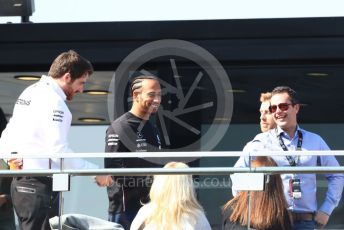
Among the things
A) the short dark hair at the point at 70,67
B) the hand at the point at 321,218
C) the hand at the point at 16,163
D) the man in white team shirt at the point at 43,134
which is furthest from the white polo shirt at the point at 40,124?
the hand at the point at 321,218

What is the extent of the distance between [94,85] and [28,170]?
194 inches

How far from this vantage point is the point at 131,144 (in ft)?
25.5

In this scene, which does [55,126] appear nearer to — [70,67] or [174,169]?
[70,67]

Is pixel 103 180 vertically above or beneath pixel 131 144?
beneath

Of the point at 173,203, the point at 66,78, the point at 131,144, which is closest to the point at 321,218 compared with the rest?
the point at 173,203

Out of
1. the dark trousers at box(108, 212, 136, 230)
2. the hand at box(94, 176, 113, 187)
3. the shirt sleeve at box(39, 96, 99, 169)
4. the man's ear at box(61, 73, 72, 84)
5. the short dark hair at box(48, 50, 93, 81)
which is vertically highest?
the short dark hair at box(48, 50, 93, 81)

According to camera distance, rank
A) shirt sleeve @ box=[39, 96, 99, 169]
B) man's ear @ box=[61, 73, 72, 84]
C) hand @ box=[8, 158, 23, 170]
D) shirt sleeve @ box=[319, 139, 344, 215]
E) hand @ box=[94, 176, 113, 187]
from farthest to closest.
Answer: man's ear @ box=[61, 73, 72, 84]
shirt sleeve @ box=[39, 96, 99, 169]
hand @ box=[8, 158, 23, 170]
hand @ box=[94, 176, 113, 187]
shirt sleeve @ box=[319, 139, 344, 215]

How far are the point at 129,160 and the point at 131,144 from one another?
1.82 ft

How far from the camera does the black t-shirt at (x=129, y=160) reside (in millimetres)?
6656

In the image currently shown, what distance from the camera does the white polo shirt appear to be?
23.2ft

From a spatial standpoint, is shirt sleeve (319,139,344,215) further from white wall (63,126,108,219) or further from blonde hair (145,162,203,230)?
white wall (63,126,108,219)

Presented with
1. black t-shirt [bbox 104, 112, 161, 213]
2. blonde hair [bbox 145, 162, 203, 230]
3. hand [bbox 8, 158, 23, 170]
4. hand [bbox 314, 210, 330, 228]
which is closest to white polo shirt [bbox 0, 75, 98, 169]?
hand [bbox 8, 158, 23, 170]

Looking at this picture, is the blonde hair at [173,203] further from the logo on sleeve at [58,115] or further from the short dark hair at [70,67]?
the short dark hair at [70,67]

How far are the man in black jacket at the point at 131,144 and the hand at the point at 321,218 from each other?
109 centimetres
